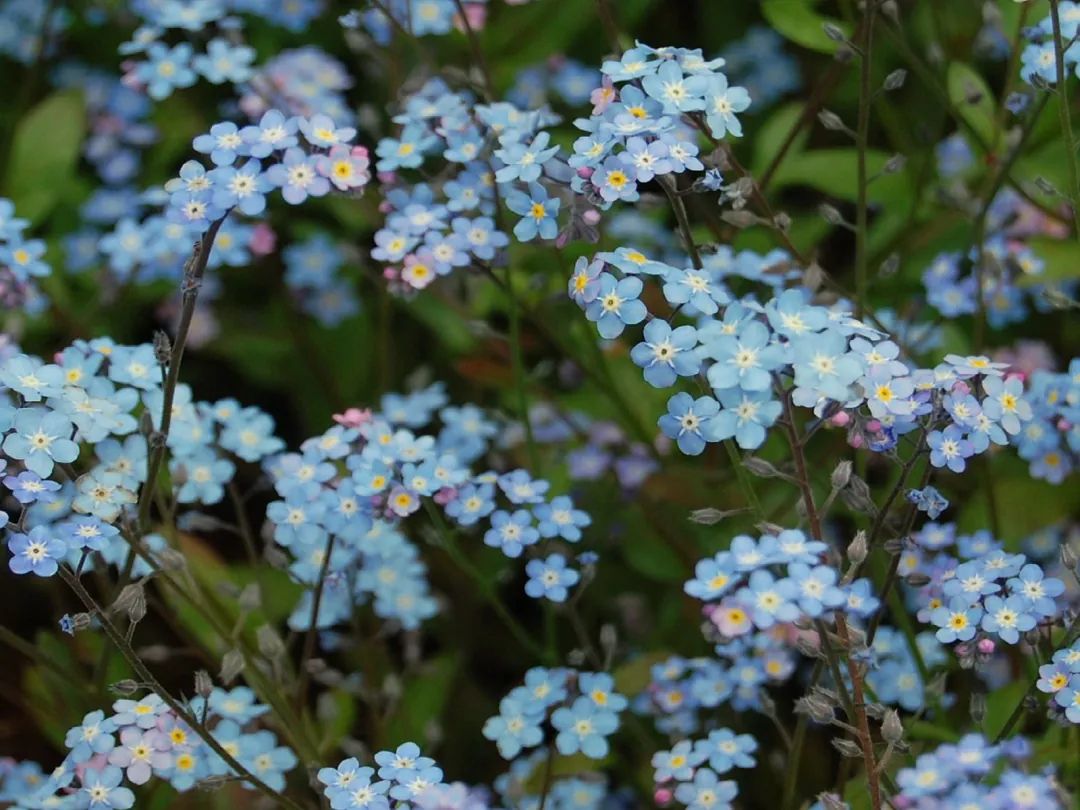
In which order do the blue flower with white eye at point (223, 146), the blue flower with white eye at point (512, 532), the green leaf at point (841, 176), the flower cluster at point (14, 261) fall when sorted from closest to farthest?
1. the blue flower with white eye at point (223, 146)
2. the blue flower with white eye at point (512, 532)
3. the flower cluster at point (14, 261)
4. the green leaf at point (841, 176)

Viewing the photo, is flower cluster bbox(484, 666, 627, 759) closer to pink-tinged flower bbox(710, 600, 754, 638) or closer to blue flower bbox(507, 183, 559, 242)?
pink-tinged flower bbox(710, 600, 754, 638)

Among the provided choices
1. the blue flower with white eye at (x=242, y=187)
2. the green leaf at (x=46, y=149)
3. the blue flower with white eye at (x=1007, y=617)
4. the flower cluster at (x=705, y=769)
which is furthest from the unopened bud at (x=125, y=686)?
the green leaf at (x=46, y=149)

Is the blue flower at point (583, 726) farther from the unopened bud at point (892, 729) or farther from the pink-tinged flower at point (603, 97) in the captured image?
the pink-tinged flower at point (603, 97)

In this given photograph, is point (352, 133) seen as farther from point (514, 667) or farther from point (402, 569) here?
point (514, 667)

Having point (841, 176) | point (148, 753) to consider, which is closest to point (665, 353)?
point (148, 753)

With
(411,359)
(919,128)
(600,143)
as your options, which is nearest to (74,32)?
(411,359)

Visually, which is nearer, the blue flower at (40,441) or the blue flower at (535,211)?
the blue flower at (40,441)
